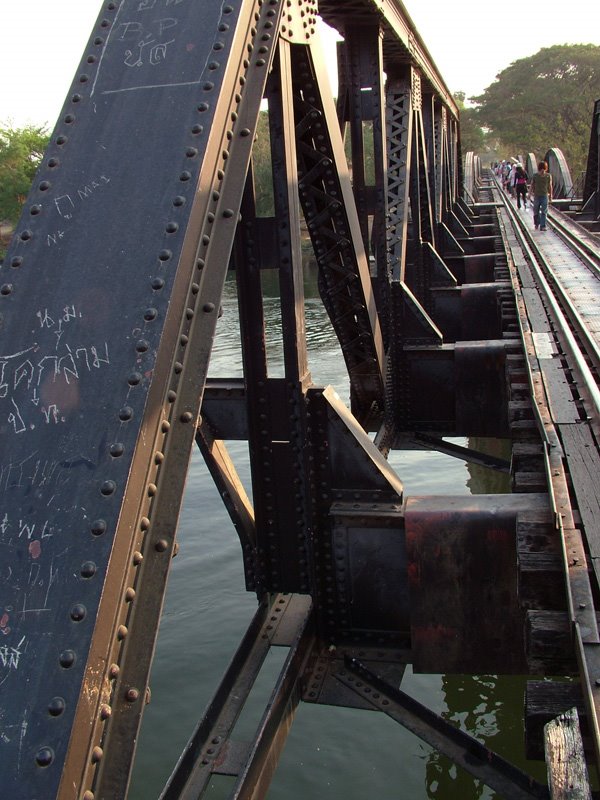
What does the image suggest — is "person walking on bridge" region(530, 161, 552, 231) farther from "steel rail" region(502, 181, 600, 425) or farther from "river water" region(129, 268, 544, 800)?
"river water" region(129, 268, 544, 800)

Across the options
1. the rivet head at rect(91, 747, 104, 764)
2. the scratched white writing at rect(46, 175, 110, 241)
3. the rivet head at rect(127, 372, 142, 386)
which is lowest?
the rivet head at rect(91, 747, 104, 764)

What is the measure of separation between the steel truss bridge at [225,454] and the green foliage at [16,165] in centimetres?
6024

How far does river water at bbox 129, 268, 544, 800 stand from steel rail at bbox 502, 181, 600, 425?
3.29 meters

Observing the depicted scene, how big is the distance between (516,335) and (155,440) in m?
7.30

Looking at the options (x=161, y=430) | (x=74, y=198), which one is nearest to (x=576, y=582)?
(x=161, y=430)

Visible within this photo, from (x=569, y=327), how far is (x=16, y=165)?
6645cm

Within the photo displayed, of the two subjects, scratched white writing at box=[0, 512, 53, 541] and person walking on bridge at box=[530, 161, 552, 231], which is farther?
person walking on bridge at box=[530, 161, 552, 231]

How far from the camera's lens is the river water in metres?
6.90

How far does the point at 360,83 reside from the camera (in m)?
7.92

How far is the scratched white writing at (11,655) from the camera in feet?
7.10

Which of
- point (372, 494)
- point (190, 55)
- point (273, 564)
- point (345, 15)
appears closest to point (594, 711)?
point (372, 494)

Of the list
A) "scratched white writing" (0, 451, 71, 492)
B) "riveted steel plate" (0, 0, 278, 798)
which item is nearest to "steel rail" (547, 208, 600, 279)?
"riveted steel plate" (0, 0, 278, 798)

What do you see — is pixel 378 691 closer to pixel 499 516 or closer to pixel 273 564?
pixel 273 564

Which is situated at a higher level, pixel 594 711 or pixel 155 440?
pixel 155 440
